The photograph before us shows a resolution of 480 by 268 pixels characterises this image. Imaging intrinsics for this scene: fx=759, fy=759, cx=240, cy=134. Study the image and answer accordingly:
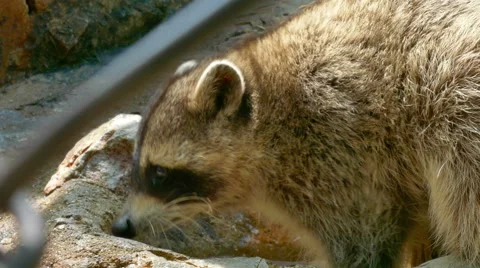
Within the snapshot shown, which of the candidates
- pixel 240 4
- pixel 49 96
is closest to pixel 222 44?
pixel 49 96

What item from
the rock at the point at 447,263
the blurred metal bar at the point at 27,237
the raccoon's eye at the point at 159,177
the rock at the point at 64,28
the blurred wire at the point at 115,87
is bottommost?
the rock at the point at 447,263

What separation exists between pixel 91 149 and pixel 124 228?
964mm

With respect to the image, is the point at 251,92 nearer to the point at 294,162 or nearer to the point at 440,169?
the point at 294,162

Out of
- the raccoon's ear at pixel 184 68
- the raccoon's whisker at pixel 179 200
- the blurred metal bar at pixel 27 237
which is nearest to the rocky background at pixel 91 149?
the raccoon's whisker at pixel 179 200

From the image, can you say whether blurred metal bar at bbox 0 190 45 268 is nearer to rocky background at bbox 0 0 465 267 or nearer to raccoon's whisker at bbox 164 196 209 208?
rocky background at bbox 0 0 465 267

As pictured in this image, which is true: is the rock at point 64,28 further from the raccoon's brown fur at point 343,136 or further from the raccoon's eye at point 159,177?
the raccoon's eye at point 159,177

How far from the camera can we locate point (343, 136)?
3564 mm

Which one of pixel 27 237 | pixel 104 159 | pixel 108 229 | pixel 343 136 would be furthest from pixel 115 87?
pixel 104 159

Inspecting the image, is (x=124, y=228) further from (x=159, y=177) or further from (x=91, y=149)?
(x=91, y=149)

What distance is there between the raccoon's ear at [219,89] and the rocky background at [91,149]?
53cm

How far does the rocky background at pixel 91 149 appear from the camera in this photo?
361cm

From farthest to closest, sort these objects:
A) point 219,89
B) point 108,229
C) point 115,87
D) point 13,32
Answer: point 13,32
point 108,229
point 219,89
point 115,87

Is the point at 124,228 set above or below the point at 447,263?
above

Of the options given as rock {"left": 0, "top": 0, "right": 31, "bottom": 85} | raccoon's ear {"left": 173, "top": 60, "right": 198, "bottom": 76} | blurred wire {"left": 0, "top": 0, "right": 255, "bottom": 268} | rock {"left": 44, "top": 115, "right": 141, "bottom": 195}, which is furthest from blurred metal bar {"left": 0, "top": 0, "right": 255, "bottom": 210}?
rock {"left": 0, "top": 0, "right": 31, "bottom": 85}
